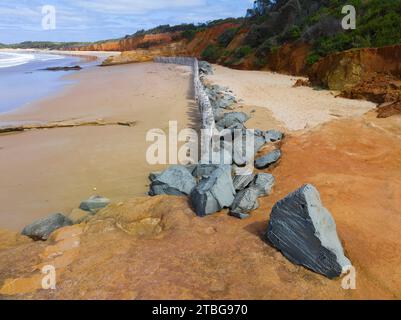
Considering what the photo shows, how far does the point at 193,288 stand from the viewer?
10.1 ft

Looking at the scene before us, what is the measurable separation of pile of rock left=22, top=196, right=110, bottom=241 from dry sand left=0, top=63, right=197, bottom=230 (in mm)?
380

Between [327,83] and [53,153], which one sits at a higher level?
[327,83]

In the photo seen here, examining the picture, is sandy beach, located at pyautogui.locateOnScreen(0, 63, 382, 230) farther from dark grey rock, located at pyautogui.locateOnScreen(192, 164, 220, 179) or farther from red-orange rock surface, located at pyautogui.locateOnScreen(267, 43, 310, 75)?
red-orange rock surface, located at pyautogui.locateOnScreen(267, 43, 310, 75)

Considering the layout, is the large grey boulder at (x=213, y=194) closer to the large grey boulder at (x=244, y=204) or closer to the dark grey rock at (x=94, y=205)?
the large grey boulder at (x=244, y=204)

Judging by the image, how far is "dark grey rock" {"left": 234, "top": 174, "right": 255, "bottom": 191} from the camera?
513cm

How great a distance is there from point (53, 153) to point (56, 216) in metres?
3.36

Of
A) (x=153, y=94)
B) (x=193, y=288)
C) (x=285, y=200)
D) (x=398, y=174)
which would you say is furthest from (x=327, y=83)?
(x=193, y=288)

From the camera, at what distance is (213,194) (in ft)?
14.5

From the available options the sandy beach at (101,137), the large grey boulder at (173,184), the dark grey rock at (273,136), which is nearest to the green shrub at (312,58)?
the sandy beach at (101,137)

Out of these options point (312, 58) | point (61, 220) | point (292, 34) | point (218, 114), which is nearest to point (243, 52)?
point (292, 34)

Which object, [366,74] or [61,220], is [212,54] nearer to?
[366,74]

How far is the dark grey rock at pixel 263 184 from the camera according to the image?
4918 millimetres

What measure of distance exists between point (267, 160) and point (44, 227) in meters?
3.79
